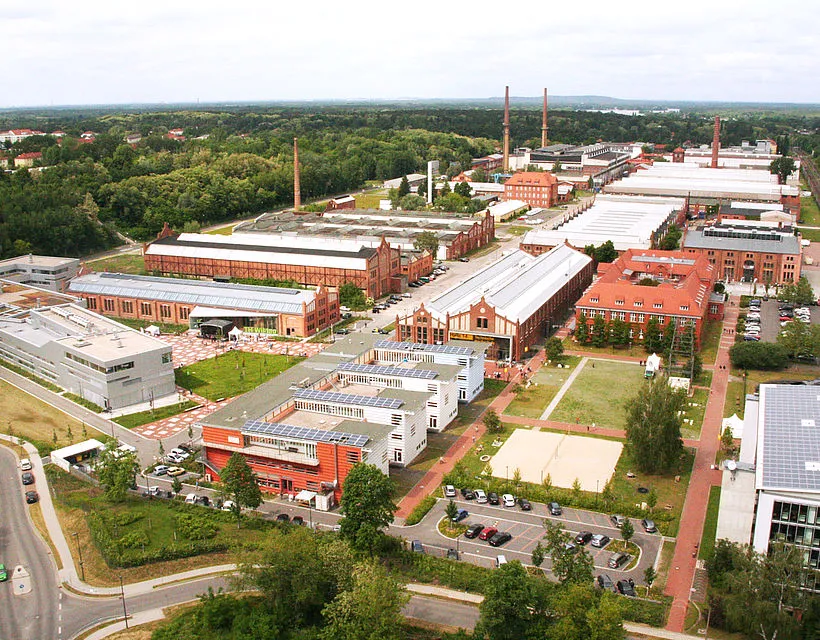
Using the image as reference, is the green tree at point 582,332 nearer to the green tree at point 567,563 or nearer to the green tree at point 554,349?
the green tree at point 554,349

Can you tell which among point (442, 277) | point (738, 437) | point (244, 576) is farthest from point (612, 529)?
point (442, 277)

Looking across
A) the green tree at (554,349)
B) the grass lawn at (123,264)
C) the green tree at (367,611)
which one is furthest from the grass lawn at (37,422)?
the grass lawn at (123,264)

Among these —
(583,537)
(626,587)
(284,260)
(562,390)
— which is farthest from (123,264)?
(626,587)

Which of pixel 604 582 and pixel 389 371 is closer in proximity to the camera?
pixel 604 582

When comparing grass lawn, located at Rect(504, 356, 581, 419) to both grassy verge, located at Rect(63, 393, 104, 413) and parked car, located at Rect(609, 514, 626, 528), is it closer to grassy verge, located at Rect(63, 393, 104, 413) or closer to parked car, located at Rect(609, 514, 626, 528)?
parked car, located at Rect(609, 514, 626, 528)

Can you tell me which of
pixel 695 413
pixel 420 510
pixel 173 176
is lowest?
pixel 420 510

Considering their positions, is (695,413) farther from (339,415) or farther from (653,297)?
(339,415)

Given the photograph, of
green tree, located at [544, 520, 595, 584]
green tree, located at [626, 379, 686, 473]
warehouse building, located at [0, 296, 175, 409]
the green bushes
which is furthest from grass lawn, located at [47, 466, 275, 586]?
green tree, located at [626, 379, 686, 473]
